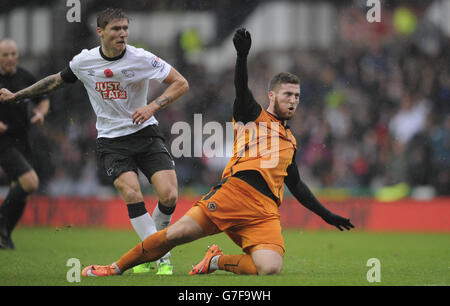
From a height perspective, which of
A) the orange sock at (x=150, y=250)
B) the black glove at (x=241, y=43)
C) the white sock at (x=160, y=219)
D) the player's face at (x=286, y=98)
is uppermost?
the black glove at (x=241, y=43)

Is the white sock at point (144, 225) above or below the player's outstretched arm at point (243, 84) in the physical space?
below

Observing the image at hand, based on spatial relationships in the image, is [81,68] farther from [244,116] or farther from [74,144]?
[74,144]

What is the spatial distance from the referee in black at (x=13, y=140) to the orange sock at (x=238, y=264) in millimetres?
3958

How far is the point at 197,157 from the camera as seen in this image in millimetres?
15438

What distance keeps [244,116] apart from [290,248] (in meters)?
4.23

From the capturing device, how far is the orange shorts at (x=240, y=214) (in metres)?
6.27

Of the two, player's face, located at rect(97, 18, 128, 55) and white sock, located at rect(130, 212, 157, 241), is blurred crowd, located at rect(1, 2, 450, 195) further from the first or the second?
white sock, located at rect(130, 212, 157, 241)

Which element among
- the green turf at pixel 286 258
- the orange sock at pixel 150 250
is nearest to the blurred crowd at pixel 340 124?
the green turf at pixel 286 258

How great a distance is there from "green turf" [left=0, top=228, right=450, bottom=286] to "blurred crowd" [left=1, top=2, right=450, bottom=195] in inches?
67.3

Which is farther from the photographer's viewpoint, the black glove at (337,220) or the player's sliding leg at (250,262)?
the black glove at (337,220)

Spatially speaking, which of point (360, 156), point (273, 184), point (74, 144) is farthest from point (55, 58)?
point (273, 184)

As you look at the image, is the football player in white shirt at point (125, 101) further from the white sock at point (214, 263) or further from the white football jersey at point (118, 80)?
the white sock at point (214, 263)

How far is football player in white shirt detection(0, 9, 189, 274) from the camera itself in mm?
6684

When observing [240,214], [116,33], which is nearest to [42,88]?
[116,33]
